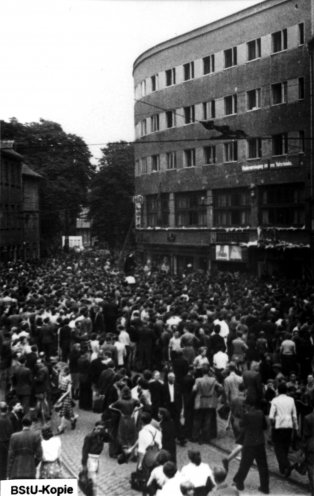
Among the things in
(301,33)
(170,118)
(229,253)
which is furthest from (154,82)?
(301,33)

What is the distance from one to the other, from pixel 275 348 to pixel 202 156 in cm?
3001

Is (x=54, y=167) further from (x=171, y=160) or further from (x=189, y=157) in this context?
(x=189, y=157)

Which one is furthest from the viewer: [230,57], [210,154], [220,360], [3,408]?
[210,154]

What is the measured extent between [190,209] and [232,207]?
4.88 meters

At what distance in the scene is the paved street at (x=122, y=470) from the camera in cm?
1236

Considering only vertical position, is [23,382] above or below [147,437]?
above

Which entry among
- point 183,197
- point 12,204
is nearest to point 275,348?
point 183,197

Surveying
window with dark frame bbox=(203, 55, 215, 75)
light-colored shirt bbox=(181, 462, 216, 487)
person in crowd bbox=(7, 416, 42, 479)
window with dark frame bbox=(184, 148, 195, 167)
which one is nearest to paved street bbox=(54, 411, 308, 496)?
person in crowd bbox=(7, 416, 42, 479)

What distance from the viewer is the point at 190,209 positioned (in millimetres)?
49500

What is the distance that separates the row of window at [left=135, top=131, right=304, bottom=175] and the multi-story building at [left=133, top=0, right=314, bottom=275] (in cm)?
7

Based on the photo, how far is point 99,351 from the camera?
17.9m

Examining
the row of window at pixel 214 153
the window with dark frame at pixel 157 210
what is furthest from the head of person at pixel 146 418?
the window with dark frame at pixel 157 210

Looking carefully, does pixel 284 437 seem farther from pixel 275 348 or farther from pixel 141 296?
pixel 141 296

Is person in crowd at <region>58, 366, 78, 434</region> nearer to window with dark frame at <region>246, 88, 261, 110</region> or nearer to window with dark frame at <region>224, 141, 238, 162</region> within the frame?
window with dark frame at <region>246, 88, 261, 110</region>
